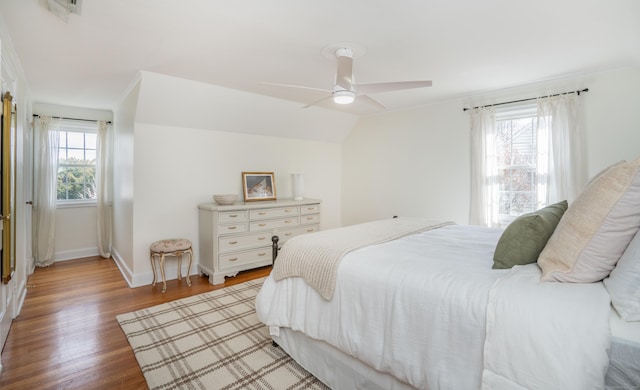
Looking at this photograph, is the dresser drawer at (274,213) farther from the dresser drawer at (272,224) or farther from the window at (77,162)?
the window at (77,162)

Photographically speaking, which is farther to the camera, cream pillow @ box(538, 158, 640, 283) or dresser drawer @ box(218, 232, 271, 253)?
dresser drawer @ box(218, 232, 271, 253)

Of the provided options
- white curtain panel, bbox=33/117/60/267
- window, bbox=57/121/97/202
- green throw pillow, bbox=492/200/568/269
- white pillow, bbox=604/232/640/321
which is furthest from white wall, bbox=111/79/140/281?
white pillow, bbox=604/232/640/321

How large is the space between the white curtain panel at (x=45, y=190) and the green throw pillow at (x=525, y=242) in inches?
219

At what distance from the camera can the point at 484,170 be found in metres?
3.94

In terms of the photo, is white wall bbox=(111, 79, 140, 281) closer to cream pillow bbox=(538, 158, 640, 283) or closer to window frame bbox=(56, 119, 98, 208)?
window frame bbox=(56, 119, 98, 208)

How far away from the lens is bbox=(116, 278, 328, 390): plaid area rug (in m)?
1.94

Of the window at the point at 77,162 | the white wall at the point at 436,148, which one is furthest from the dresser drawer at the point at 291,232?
the window at the point at 77,162

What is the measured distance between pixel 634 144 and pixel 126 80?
5383mm

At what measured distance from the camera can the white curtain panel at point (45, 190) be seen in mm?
4312

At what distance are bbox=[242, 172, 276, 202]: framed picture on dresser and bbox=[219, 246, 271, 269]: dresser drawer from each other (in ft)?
2.65

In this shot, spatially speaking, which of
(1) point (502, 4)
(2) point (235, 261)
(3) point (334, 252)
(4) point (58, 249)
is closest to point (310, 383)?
(3) point (334, 252)

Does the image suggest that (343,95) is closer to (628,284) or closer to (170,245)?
(628,284)

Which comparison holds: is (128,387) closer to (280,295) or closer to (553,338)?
→ (280,295)

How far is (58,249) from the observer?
466 centimetres
